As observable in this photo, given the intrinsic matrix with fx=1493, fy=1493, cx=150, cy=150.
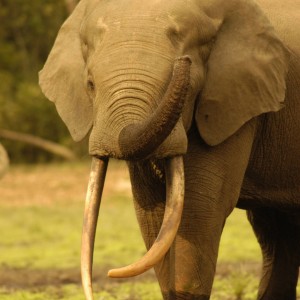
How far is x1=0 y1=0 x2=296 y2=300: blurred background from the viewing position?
11.9 meters

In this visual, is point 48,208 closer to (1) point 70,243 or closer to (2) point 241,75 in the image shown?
(1) point 70,243

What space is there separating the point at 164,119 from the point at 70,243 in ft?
30.9

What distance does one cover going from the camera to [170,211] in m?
7.26

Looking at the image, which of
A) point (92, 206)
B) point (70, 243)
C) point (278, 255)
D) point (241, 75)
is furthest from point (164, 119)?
point (70, 243)

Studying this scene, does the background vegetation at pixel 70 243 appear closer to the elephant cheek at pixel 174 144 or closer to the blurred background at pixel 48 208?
the blurred background at pixel 48 208

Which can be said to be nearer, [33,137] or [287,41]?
[287,41]

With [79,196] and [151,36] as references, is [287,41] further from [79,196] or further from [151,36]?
[79,196]

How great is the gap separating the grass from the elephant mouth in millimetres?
2885

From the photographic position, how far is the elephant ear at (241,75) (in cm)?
782

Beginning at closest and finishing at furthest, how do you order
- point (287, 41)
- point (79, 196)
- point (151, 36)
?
point (151, 36), point (287, 41), point (79, 196)

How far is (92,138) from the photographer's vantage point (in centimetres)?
729


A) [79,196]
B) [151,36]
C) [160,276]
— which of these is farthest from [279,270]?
[79,196]

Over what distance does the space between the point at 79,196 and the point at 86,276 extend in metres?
14.5

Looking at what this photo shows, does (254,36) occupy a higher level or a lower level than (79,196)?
higher
